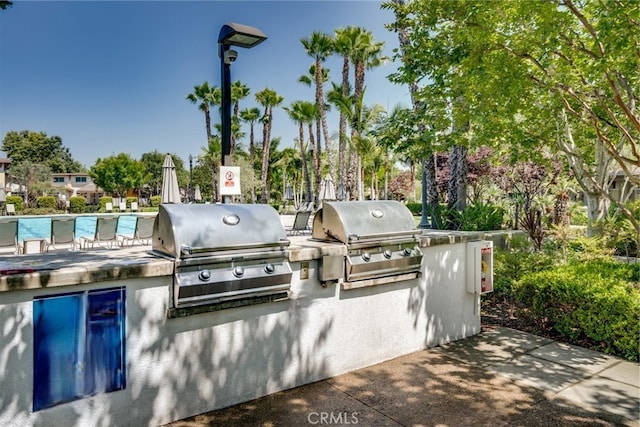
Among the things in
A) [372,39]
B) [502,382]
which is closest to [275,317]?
[502,382]

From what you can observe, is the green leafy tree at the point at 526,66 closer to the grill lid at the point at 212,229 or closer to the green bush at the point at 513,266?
the green bush at the point at 513,266

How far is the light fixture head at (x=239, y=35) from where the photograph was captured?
4410 mm

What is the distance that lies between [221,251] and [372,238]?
64.0 inches

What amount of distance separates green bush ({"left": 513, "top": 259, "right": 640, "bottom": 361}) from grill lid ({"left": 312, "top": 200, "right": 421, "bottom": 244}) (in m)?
2.49

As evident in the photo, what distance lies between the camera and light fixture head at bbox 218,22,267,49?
4410 mm

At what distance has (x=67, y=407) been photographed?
2.58 meters

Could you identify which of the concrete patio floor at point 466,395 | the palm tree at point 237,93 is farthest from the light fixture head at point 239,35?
the palm tree at point 237,93

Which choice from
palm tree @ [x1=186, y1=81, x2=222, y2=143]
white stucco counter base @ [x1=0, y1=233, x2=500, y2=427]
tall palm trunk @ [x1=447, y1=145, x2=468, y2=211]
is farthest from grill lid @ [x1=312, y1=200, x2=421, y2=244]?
palm tree @ [x1=186, y1=81, x2=222, y2=143]

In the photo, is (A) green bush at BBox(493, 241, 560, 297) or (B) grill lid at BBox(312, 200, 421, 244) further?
(A) green bush at BBox(493, 241, 560, 297)

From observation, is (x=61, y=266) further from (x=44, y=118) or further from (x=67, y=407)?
(x=44, y=118)

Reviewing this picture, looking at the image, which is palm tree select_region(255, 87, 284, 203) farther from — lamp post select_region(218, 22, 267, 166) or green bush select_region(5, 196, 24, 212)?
lamp post select_region(218, 22, 267, 166)

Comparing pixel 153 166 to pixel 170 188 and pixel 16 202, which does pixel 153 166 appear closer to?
pixel 16 202

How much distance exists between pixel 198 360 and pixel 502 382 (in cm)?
298

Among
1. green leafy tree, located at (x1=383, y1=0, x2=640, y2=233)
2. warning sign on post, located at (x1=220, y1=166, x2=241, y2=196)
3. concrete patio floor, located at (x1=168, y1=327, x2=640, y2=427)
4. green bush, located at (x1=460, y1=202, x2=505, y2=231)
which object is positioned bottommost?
concrete patio floor, located at (x1=168, y1=327, x2=640, y2=427)
